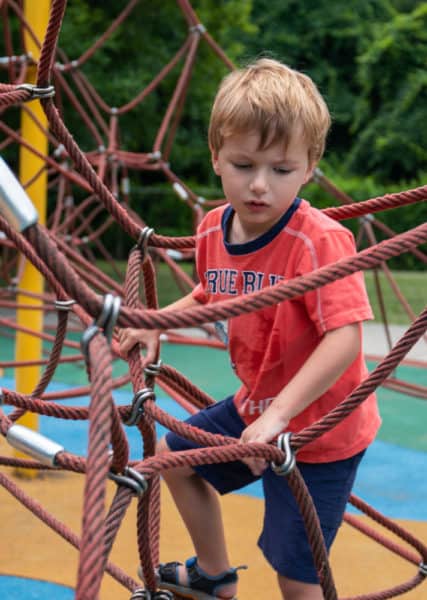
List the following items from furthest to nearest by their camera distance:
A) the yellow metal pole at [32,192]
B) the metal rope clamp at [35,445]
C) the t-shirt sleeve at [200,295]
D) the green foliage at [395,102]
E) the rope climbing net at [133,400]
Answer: the green foliage at [395,102] < the yellow metal pole at [32,192] < the t-shirt sleeve at [200,295] < the metal rope clamp at [35,445] < the rope climbing net at [133,400]

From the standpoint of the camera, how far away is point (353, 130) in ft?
42.7

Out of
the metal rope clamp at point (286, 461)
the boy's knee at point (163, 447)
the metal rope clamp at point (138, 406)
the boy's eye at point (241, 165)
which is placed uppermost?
the boy's eye at point (241, 165)

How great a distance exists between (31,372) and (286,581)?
1.30 m

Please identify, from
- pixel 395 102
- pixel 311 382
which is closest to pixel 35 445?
pixel 311 382

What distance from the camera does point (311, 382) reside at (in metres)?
0.90

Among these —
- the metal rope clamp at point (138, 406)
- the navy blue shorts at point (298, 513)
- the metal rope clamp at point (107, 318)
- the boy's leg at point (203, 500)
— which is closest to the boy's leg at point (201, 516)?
the boy's leg at point (203, 500)

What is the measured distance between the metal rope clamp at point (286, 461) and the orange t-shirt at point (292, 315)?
0.14 m

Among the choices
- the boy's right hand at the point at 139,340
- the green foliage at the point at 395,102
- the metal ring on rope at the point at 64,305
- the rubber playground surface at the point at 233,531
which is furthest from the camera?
the green foliage at the point at 395,102

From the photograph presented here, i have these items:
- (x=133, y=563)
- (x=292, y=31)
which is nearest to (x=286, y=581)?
(x=133, y=563)

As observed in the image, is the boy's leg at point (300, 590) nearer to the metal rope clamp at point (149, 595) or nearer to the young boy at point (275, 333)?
the young boy at point (275, 333)

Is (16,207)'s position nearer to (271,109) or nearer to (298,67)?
(271,109)

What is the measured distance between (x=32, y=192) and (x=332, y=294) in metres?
1.37

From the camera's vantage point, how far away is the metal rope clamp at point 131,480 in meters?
0.74

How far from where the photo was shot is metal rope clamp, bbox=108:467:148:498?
745 mm
